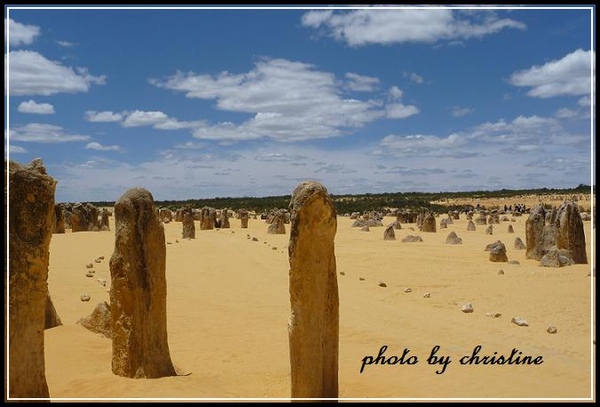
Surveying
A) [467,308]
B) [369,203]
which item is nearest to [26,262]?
[467,308]

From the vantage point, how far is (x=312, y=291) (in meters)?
6.42

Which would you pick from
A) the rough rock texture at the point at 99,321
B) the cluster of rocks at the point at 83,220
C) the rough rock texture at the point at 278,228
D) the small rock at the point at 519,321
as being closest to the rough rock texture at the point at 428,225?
the rough rock texture at the point at 278,228

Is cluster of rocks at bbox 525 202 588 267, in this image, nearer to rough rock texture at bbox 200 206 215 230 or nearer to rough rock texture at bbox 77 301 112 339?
rough rock texture at bbox 77 301 112 339

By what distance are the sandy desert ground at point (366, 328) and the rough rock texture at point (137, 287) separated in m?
0.33

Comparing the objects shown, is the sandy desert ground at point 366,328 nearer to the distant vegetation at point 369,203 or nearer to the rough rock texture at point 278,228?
the rough rock texture at point 278,228

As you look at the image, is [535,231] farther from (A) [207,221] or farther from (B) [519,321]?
(A) [207,221]

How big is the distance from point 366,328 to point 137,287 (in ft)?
17.1

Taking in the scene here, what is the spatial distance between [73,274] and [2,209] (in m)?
12.1

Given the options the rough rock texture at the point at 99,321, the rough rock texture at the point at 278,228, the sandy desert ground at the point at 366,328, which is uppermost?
the rough rock texture at the point at 278,228

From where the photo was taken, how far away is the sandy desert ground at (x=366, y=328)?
788 centimetres

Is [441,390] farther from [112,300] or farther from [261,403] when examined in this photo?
[112,300]

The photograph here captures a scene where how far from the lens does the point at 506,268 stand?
18734 mm

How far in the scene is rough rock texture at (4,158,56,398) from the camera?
5.43 metres

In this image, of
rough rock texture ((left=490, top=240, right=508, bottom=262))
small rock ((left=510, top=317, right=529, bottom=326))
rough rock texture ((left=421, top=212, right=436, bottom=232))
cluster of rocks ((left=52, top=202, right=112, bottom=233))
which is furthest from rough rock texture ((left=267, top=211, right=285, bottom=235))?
small rock ((left=510, top=317, right=529, bottom=326))
